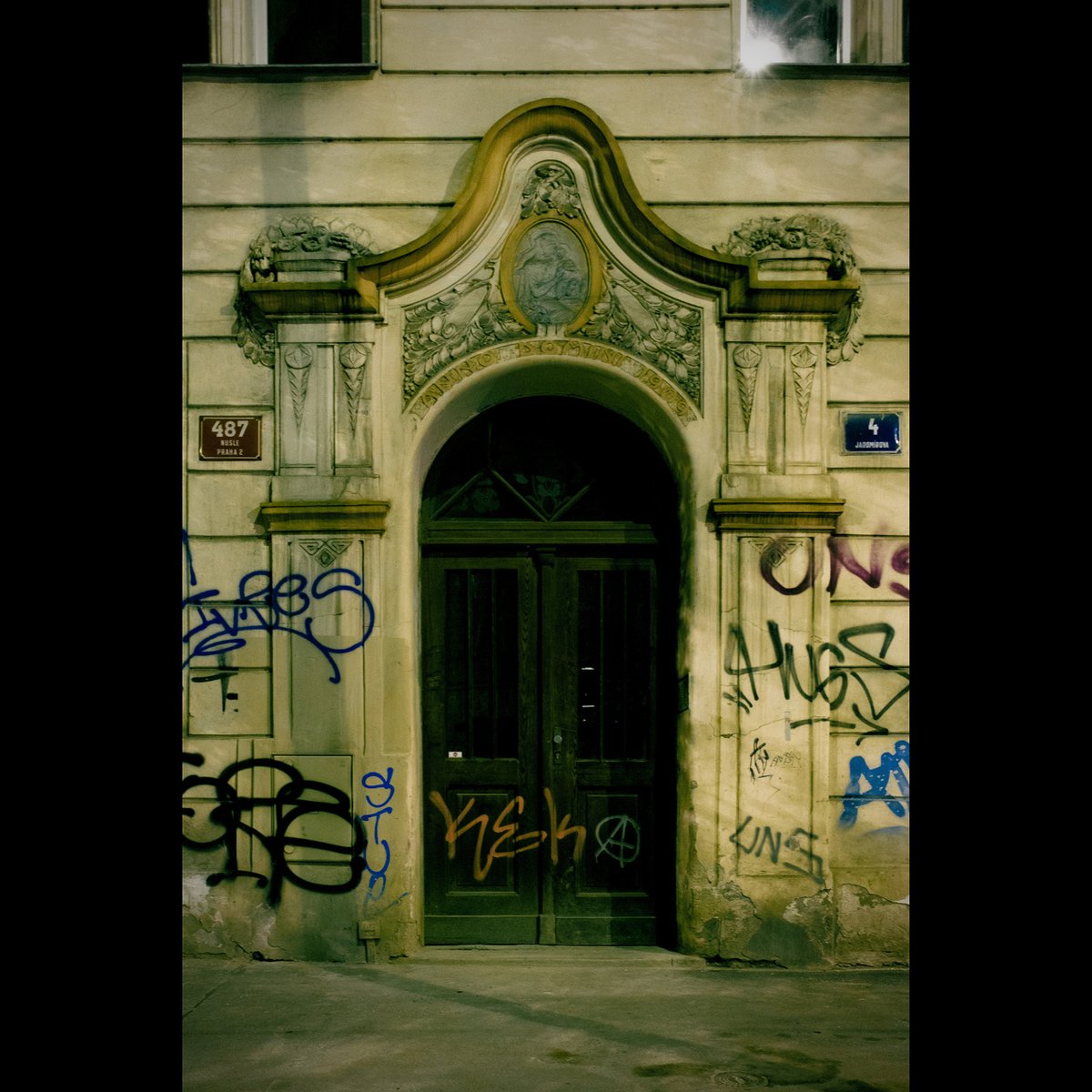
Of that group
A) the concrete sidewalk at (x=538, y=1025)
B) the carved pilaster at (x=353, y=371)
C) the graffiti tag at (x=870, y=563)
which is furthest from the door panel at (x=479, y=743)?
the graffiti tag at (x=870, y=563)

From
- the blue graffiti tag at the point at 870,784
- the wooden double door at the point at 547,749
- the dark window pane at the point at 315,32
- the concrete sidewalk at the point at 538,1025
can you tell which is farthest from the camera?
the dark window pane at the point at 315,32

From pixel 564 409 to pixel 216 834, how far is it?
335 centimetres

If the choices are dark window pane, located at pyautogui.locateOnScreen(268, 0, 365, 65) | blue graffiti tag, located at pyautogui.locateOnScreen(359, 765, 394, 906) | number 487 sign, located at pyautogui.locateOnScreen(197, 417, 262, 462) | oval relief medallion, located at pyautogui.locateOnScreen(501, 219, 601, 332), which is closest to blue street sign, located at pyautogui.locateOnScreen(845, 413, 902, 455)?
oval relief medallion, located at pyautogui.locateOnScreen(501, 219, 601, 332)

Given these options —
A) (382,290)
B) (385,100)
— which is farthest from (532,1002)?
(385,100)

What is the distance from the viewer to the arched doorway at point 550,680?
6.23m

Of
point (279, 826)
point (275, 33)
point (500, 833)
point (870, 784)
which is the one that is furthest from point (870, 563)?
point (275, 33)

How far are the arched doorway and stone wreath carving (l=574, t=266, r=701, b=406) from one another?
0.55 meters

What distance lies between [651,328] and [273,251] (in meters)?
2.31

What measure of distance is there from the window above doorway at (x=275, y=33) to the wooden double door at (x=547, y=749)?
3.28 metres

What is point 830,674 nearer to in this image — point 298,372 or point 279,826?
point 279,826

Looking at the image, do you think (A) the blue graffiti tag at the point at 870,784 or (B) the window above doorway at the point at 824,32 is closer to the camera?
(A) the blue graffiti tag at the point at 870,784

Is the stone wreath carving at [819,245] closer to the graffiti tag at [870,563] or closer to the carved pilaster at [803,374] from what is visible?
the carved pilaster at [803,374]

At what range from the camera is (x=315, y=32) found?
20.9 feet

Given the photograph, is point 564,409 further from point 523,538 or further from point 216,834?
point 216,834
